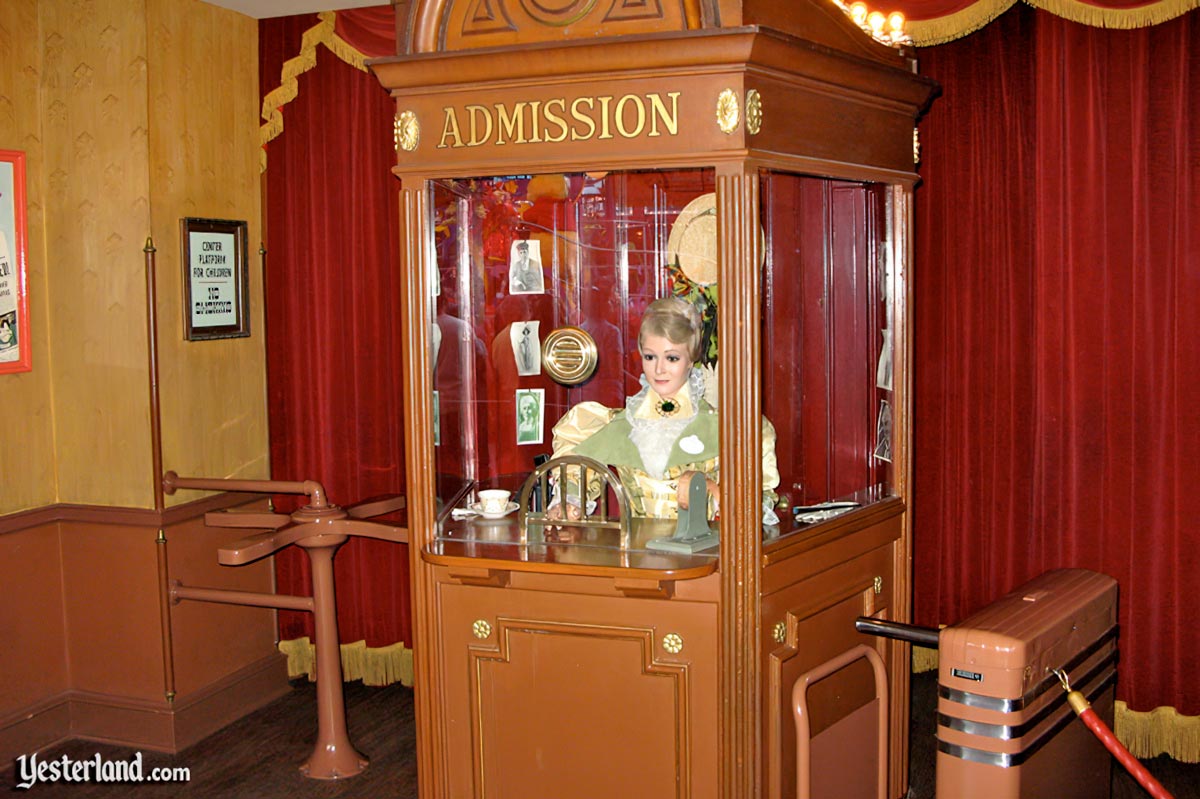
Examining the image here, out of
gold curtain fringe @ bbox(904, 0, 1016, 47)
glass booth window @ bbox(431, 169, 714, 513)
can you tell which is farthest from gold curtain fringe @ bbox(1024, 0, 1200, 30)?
glass booth window @ bbox(431, 169, 714, 513)

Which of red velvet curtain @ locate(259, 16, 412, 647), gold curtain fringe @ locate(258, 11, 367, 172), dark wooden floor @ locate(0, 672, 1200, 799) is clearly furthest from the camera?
red velvet curtain @ locate(259, 16, 412, 647)

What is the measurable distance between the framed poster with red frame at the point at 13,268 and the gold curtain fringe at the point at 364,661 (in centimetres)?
164

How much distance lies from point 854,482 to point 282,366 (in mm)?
2658

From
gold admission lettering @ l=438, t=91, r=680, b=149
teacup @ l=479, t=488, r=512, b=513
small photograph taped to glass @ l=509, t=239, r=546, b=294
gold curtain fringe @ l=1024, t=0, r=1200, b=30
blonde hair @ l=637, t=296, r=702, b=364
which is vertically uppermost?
gold curtain fringe @ l=1024, t=0, r=1200, b=30

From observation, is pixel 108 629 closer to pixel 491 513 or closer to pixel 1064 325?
pixel 491 513

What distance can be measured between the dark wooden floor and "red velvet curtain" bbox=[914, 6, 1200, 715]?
38 cm

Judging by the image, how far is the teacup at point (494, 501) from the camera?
348cm

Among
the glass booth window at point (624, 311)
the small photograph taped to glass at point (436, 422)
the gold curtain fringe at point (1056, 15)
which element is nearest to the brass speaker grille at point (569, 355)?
the glass booth window at point (624, 311)

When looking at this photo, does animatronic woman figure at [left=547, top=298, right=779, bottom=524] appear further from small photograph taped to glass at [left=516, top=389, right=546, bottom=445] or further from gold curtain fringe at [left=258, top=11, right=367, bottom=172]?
gold curtain fringe at [left=258, top=11, right=367, bottom=172]

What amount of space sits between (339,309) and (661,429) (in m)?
2.07

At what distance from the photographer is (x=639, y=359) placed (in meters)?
3.53

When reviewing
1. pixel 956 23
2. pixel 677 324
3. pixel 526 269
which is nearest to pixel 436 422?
pixel 526 269

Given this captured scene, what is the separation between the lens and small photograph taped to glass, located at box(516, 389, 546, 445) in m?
3.60

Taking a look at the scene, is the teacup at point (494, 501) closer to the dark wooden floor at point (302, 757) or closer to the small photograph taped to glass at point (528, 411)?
the small photograph taped to glass at point (528, 411)
